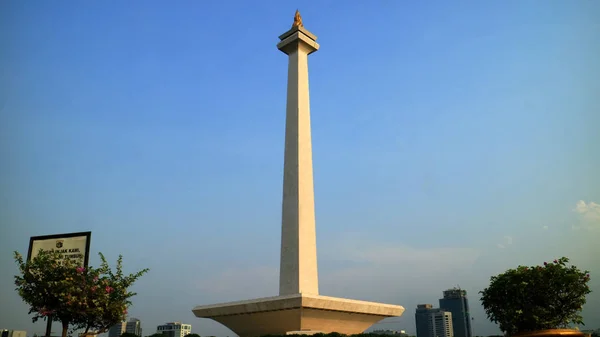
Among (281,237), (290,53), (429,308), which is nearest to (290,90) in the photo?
(290,53)

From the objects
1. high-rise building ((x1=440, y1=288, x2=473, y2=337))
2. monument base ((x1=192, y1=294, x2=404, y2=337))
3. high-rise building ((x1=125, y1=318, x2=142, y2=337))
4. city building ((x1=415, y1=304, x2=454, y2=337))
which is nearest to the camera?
monument base ((x1=192, y1=294, x2=404, y2=337))

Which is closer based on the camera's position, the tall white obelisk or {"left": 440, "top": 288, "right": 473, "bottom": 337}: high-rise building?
the tall white obelisk

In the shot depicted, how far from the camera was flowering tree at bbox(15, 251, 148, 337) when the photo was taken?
83.7 feet

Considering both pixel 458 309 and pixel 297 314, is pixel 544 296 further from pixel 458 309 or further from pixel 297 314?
pixel 458 309

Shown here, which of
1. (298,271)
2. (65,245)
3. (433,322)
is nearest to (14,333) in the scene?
(65,245)

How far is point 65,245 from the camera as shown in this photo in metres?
28.0

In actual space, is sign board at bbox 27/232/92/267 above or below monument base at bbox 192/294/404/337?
above

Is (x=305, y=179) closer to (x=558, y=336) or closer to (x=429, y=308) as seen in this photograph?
Result: (x=558, y=336)

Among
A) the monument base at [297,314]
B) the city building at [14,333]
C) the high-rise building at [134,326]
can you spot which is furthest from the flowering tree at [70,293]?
the high-rise building at [134,326]

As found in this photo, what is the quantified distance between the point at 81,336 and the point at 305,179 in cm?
1472

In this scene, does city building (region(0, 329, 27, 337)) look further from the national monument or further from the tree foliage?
the tree foliage

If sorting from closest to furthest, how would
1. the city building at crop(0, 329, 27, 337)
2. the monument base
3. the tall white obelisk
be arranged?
the monument base
the tall white obelisk
the city building at crop(0, 329, 27, 337)

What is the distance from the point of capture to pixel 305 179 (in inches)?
1211

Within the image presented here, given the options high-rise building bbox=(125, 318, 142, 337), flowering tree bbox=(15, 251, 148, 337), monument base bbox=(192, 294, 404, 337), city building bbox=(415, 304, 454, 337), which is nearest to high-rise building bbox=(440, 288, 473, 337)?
city building bbox=(415, 304, 454, 337)
